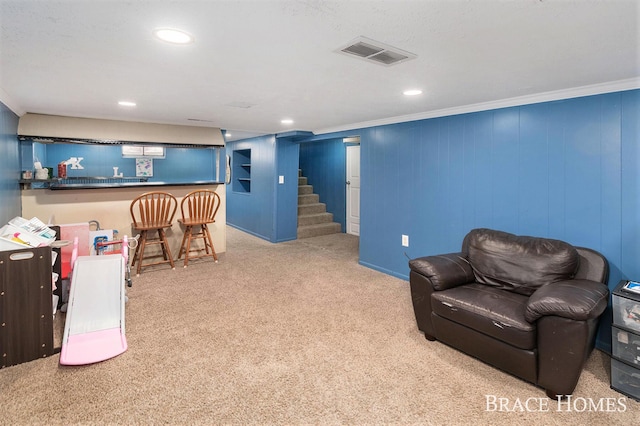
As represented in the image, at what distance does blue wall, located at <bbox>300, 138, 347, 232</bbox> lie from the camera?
7336mm

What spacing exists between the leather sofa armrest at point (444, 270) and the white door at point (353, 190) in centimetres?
426

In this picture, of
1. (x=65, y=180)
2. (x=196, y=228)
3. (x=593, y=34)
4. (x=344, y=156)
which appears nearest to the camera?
(x=593, y=34)

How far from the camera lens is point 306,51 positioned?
1.94m

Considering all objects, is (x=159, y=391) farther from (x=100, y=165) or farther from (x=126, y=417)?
(x=100, y=165)

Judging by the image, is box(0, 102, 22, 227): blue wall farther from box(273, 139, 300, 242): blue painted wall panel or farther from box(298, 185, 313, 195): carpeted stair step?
box(298, 185, 313, 195): carpeted stair step

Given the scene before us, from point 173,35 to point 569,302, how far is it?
2595mm

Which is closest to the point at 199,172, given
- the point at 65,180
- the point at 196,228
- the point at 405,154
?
the point at 196,228

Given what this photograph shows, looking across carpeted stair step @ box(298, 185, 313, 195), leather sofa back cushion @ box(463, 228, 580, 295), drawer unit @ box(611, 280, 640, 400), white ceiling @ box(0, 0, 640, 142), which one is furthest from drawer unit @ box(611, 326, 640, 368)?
carpeted stair step @ box(298, 185, 313, 195)

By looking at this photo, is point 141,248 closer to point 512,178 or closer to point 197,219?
point 197,219

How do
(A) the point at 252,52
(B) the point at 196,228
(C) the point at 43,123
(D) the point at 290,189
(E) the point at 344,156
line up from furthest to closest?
(E) the point at 344,156
(D) the point at 290,189
(B) the point at 196,228
(C) the point at 43,123
(A) the point at 252,52

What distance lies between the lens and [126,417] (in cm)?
181

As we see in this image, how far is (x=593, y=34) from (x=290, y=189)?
16.9 ft

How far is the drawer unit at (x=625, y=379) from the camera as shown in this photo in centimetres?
202

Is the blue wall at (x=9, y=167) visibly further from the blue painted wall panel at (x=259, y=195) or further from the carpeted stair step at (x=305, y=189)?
the carpeted stair step at (x=305, y=189)
